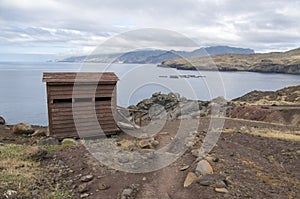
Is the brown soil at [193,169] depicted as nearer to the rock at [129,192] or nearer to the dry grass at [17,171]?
the rock at [129,192]

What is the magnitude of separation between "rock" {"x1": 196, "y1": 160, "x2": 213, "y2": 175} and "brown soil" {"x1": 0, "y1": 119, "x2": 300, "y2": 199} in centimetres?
30

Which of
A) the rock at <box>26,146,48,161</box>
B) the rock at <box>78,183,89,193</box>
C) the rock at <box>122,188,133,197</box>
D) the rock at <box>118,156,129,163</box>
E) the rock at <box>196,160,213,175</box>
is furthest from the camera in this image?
the rock at <box>26,146,48,161</box>

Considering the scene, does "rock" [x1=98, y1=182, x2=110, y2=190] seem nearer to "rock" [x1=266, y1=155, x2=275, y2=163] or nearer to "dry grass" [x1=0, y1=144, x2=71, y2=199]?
"dry grass" [x1=0, y1=144, x2=71, y2=199]

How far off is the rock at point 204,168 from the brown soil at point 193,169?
0.99ft

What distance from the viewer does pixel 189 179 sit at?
412 inches

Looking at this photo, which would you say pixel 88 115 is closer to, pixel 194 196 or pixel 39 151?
pixel 39 151

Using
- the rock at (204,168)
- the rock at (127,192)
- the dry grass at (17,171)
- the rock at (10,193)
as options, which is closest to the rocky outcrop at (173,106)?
the dry grass at (17,171)

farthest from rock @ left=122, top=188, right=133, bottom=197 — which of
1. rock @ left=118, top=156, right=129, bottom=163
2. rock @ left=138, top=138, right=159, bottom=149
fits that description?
rock @ left=138, top=138, right=159, bottom=149

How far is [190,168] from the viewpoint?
37.8 ft

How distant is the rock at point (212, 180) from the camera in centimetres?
988

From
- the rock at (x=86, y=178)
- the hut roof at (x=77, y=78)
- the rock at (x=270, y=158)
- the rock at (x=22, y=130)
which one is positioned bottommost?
the rock at (x=22, y=130)

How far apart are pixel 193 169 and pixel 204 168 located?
0.48 m

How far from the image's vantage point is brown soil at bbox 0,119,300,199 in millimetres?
9797

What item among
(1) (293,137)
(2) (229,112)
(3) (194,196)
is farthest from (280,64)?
(3) (194,196)
